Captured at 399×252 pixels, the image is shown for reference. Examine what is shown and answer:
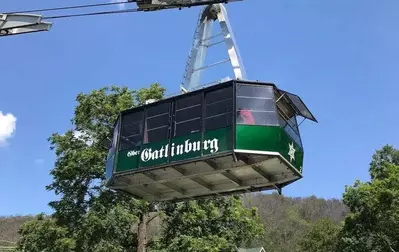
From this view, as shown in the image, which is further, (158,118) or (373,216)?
(373,216)

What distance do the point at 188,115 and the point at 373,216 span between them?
23.4m

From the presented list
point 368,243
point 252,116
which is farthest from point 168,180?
point 368,243

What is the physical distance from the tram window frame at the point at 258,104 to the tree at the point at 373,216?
64.0 feet

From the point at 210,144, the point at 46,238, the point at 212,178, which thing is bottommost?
the point at 212,178

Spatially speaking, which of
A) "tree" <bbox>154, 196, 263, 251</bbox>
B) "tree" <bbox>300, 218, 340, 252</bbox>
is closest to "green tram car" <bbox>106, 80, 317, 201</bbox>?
"tree" <bbox>154, 196, 263, 251</bbox>

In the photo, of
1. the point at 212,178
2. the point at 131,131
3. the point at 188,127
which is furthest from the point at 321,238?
the point at 188,127

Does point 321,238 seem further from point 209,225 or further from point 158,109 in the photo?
point 158,109

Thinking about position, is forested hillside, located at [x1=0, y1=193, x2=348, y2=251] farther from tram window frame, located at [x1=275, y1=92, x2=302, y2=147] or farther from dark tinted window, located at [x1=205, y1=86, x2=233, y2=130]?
dark tinted window, located at [x1=205, y1=86, x2=233, y2=130]

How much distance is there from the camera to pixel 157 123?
44.6 feet

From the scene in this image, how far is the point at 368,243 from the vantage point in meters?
33.8

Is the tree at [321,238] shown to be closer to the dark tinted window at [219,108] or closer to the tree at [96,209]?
the tree at [96,209]

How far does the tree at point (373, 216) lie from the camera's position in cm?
2955

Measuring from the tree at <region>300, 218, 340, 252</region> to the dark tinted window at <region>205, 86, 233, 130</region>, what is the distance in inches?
1750

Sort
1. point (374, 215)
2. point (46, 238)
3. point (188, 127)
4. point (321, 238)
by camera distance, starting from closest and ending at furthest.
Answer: point (188, 127), point (46, 238), point (374, 215), point (321, 238)
